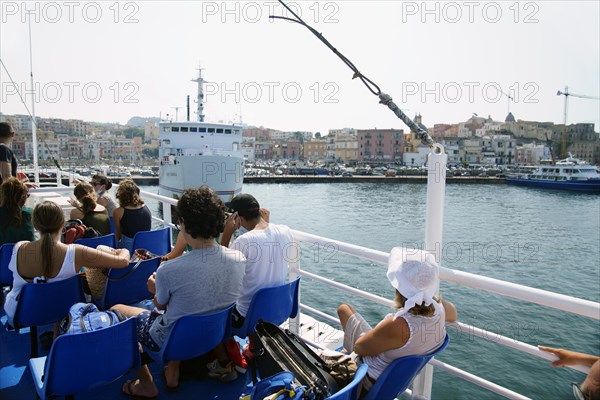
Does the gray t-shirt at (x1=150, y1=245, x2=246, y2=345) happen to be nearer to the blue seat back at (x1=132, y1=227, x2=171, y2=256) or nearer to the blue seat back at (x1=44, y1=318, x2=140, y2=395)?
the blue seat back at (x1=44, y1=318, x2=140, y2=395)

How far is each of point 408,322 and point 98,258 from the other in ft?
5.92

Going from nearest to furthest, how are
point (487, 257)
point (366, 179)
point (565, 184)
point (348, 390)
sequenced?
point (348, 390) → point (487, 257) → point (565, 184) → point (366, 179)

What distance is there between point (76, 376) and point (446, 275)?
1.72m

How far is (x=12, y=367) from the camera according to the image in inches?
106

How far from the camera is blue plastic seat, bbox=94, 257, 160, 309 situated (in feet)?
9.23

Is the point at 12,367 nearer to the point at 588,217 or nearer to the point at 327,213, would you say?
the point at 327,213

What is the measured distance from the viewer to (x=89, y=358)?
6.08 feet

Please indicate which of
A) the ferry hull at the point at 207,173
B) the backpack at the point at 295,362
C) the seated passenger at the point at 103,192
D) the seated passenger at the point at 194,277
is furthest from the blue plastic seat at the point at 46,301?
the ferry hull at the point at 207,173

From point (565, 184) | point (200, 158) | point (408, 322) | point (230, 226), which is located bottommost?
point (565, 184)

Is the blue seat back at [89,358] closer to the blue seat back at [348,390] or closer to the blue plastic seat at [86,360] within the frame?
the blue plastic seat at [86,360]

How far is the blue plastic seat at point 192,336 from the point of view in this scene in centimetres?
216

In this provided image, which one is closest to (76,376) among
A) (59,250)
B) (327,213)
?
(59,250)

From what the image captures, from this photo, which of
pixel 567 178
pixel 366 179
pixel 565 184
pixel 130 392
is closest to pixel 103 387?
pixel 130 392

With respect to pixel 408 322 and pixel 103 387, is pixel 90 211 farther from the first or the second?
pixel 408 322
